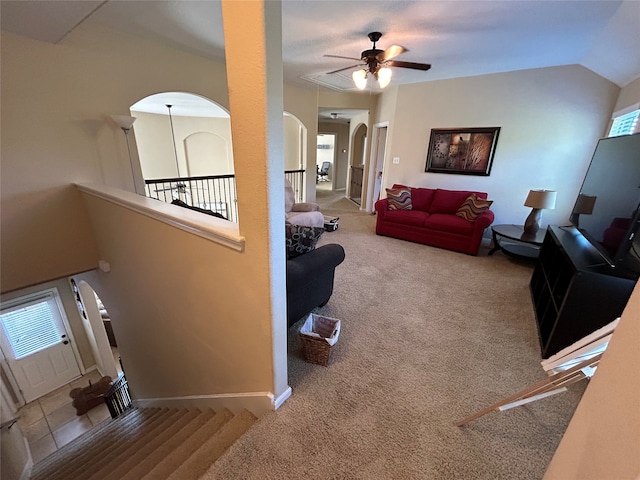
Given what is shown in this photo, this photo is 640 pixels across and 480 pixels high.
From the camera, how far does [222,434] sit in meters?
1.51

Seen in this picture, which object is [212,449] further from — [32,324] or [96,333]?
[32,324]

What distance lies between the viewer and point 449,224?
3900 mm

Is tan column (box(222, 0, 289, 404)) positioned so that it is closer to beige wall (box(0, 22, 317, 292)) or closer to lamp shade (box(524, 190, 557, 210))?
beige wall (box(0, 22, 317, 292))


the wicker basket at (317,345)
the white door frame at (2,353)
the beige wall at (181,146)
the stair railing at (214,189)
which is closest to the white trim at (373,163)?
the stair railing at (214,189)

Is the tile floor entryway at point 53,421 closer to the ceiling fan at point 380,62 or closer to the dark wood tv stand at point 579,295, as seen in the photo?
the dark wood tv stand at point 579,295

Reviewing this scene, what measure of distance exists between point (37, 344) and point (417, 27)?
677 cm

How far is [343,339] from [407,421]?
2.48ft

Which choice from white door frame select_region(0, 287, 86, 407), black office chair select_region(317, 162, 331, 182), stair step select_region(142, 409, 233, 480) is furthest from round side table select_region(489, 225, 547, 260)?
black office chair select_region(317, 162, 331, 182)

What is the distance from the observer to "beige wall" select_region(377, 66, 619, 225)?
3.58 metres

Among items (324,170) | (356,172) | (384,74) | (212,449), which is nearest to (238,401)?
(212,449)

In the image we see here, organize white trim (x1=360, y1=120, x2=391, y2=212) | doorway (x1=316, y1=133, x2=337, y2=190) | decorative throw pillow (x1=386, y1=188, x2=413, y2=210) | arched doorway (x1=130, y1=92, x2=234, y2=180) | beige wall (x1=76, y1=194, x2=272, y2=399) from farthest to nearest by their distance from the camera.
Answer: doorway (x1=316, y1=133, x2=337, y2=190) → arched doorway (x1=130, y1=92, x2=234, y2=180) → white trim (x1=360, y1=120, x2=391, y2=212) → decorative throw pillow (x1=386, y1=188, x2=413, y2=210) → beige wall (x1=76, y1=194, x2=272, y2=399)

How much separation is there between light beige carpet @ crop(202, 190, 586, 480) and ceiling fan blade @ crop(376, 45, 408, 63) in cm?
239

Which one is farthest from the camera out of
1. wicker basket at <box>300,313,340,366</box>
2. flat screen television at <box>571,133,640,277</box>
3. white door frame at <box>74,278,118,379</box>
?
white door frame at <box>74,278,118,379</box>

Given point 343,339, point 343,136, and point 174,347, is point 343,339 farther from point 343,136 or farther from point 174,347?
point 343,136
